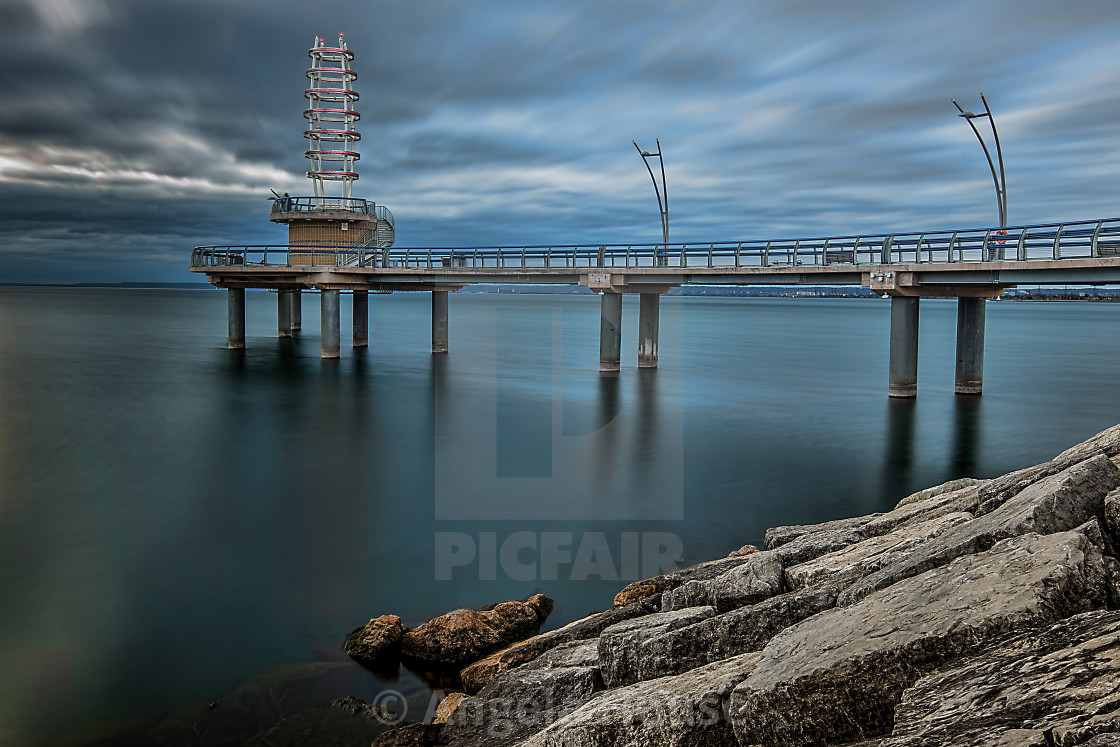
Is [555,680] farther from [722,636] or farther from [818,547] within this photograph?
[818,547]

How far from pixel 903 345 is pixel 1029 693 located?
25.0 metres

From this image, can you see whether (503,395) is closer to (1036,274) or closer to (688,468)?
(688,468)

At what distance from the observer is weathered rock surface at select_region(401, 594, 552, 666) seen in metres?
8.83

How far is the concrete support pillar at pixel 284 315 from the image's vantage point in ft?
189

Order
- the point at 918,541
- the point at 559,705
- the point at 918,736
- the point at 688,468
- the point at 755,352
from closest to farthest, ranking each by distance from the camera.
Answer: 1. the point at 918,736
2. the point at 559,705
3. the point at 918,541
4. the point at 688,468
5. the point at 755,352

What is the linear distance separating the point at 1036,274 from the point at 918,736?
69.8 ft

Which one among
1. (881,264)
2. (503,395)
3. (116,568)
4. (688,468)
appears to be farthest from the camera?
(503,395)

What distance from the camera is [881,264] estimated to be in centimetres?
2525

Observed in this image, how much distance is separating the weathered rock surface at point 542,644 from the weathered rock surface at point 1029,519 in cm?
262

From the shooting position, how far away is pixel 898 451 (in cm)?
2114

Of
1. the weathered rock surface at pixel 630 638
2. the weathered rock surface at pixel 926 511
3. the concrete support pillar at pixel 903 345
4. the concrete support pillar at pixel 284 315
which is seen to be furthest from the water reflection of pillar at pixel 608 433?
the concrete support pillar at pixel 284 315

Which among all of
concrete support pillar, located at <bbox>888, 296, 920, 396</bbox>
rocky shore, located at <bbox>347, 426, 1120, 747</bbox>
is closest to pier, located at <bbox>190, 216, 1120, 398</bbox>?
concrete support pillar, located at <bbox>888, 296, 920, 396</bbox>

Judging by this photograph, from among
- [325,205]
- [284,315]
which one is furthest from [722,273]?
[284,315]

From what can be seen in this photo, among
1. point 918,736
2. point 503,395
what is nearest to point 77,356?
point 503,395
